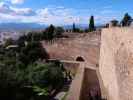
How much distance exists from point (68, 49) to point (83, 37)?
2.51 m

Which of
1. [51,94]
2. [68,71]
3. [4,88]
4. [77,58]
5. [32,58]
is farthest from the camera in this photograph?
[32,58]

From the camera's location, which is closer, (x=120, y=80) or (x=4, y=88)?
(x=120, y=80)

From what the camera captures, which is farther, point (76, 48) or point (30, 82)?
point (76, 48)

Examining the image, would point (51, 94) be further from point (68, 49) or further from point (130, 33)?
point (130, 33)

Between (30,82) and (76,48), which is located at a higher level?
(76,48)

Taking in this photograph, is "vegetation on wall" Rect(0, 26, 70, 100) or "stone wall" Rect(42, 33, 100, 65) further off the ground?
"stone wall" Rect(42, 33, 100, 65)

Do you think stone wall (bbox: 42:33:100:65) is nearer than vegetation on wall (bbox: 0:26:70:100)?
No

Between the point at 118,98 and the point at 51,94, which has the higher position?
the point at 118,98

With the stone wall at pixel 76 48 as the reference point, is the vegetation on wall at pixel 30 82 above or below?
below

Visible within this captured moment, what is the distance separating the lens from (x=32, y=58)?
91.7 feet

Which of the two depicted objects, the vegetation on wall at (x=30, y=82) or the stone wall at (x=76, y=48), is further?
the stone wall at (x=76, y=48)

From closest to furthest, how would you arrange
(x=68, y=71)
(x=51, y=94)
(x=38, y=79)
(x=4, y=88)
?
(x=4, y=88)
(x=51, y=94)
(x=38, y=79)
(x=68, y=71)

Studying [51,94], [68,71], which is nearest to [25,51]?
[68,71]

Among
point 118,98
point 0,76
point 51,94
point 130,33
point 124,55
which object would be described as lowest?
point 51,94
